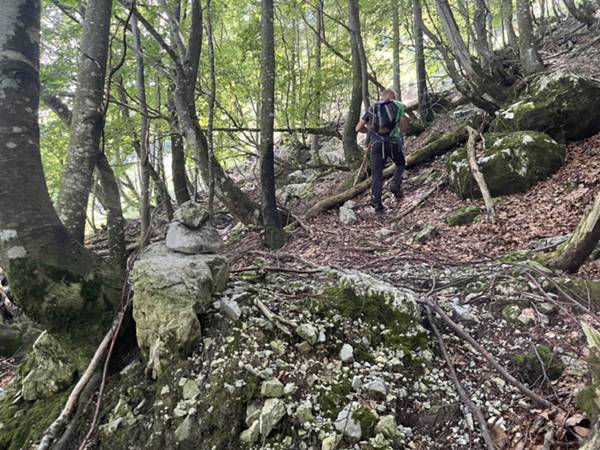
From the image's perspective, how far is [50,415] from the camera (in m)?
2.28

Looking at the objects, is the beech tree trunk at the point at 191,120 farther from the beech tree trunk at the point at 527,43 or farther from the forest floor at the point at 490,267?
the beech tree trunk at the point at 527,43

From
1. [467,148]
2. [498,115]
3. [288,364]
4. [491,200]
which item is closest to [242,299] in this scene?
[288,364]

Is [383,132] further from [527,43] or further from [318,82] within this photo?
[318,82]

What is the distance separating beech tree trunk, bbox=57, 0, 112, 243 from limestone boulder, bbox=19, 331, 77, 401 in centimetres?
84

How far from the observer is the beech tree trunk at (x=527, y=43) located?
8.44 m

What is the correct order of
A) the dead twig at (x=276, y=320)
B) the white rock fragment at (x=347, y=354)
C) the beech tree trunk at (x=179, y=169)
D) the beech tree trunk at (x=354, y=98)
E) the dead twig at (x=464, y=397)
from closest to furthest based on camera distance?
the dead twig at (x=464, y=397) → the white rock fragment at (x=347, y=354) → the dead twig at (x=276, y=320) → the beech tree trunk at (x=179, y=169) → the beech tree trunk at (x=354, y=98)

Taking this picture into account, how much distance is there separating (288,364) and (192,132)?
520 centimetres

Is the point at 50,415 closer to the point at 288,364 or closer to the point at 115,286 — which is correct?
the point at 115,286

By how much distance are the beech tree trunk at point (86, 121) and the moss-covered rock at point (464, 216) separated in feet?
17.4

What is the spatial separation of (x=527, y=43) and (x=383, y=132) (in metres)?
4.66

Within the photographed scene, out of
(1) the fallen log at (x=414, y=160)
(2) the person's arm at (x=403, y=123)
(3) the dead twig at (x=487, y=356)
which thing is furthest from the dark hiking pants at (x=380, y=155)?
(3) the dead twig at (x=487, y=356)

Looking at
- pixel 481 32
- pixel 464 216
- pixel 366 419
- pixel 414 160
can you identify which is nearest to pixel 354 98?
pixel 414 160

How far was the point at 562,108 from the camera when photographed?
6637 millimetres

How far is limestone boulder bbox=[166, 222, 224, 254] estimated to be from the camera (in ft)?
9.73
